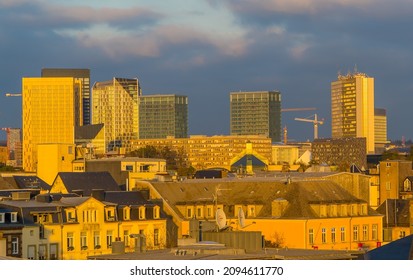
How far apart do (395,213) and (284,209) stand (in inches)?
348

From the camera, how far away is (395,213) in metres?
70.1

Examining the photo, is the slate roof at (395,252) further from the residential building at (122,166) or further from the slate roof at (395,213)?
the residential building at (122,166)

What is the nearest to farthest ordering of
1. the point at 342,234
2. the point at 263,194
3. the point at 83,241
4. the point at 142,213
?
the point at 83,241, the point at 142,213, the point at 342,234, the point at 263,194

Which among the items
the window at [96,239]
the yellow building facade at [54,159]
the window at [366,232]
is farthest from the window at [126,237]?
the yellow building facade at [54,159]

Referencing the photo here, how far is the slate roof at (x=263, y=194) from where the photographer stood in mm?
63688

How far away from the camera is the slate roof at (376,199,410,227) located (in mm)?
69088

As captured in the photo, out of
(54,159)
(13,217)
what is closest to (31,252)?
(13,217)

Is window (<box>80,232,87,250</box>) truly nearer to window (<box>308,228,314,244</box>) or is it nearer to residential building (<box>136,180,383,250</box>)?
residential building (<box>136,180,383,250</box>)

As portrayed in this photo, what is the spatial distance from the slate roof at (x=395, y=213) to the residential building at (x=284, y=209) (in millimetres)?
1511

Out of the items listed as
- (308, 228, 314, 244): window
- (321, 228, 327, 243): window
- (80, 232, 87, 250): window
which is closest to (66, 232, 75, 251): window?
(80, 232, 87, 250): window

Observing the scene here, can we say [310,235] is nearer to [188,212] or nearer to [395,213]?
[188,212]

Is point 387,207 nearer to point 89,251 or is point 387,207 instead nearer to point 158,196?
point 158,196
